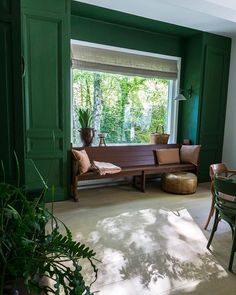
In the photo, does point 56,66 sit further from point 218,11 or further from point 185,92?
point 185,92

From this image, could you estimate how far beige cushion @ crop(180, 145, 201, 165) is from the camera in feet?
15.5

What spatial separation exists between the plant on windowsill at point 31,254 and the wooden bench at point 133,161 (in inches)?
108

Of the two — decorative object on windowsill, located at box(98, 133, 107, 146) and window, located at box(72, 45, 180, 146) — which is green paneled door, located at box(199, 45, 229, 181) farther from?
decorative object on windowsill, located at box(98, 133, 107, 146)

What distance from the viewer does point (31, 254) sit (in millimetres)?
1001

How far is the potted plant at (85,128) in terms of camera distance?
4184mm

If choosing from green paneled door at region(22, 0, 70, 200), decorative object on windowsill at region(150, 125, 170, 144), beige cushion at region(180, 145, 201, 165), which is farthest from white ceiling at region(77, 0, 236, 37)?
beige cushion at region(180, 145, 201, 165)

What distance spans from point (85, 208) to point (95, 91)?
2162 millimetres

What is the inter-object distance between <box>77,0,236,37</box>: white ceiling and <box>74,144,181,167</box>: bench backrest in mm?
2188

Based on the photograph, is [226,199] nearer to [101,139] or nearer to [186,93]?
[101,139]

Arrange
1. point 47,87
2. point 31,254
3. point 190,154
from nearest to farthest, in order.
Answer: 1. point 31,254
2. point 47,87
3. point 190,154

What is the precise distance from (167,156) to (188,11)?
7.92 ft

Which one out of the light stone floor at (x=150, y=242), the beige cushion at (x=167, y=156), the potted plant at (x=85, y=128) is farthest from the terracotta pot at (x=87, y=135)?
the beige cushion at (x=167, y=156)

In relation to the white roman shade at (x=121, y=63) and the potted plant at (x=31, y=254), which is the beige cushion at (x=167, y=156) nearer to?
the white roman shade at (x=121, y=63)

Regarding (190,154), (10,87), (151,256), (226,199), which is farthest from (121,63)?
(151,256)
